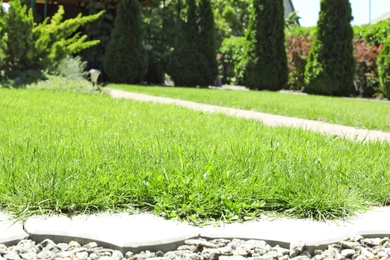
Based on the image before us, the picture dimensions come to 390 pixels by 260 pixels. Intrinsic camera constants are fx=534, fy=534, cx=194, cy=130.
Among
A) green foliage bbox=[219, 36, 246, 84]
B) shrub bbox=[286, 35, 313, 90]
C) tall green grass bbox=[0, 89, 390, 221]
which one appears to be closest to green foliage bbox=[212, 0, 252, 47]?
green foliage bbox=[219, 36, 246, 84]

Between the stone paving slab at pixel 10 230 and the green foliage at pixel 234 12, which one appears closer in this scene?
the stone paving slab at pixel 10 230

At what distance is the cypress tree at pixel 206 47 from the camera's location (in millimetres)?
16672

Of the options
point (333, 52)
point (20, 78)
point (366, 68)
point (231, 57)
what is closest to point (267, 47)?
point (333, 52)

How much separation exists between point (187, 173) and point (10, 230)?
3.43 feet

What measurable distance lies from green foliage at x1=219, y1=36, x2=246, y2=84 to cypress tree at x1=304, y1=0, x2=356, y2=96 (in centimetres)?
392

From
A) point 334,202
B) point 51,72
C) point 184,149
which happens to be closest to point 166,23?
point 51,72

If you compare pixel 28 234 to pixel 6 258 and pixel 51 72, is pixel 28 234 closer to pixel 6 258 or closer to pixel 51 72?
pixel 6 258

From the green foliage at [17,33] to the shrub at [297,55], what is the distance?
8.66 m

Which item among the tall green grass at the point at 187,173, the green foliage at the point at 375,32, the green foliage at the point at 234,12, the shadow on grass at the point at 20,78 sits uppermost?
the green foliage at the point at 234,12

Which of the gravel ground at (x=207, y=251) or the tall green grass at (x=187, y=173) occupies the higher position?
the tall green grass at (x=187, y=173)

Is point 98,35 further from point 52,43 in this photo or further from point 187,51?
point 52,43

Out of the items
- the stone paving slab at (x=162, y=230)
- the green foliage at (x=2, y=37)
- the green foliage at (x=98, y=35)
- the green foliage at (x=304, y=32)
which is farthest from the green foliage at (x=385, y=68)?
the stone paving slab at (x=162, y=230)

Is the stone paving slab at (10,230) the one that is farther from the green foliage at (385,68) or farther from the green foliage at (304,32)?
the green foliage at (304,32)

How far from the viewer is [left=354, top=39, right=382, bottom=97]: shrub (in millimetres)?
14945
